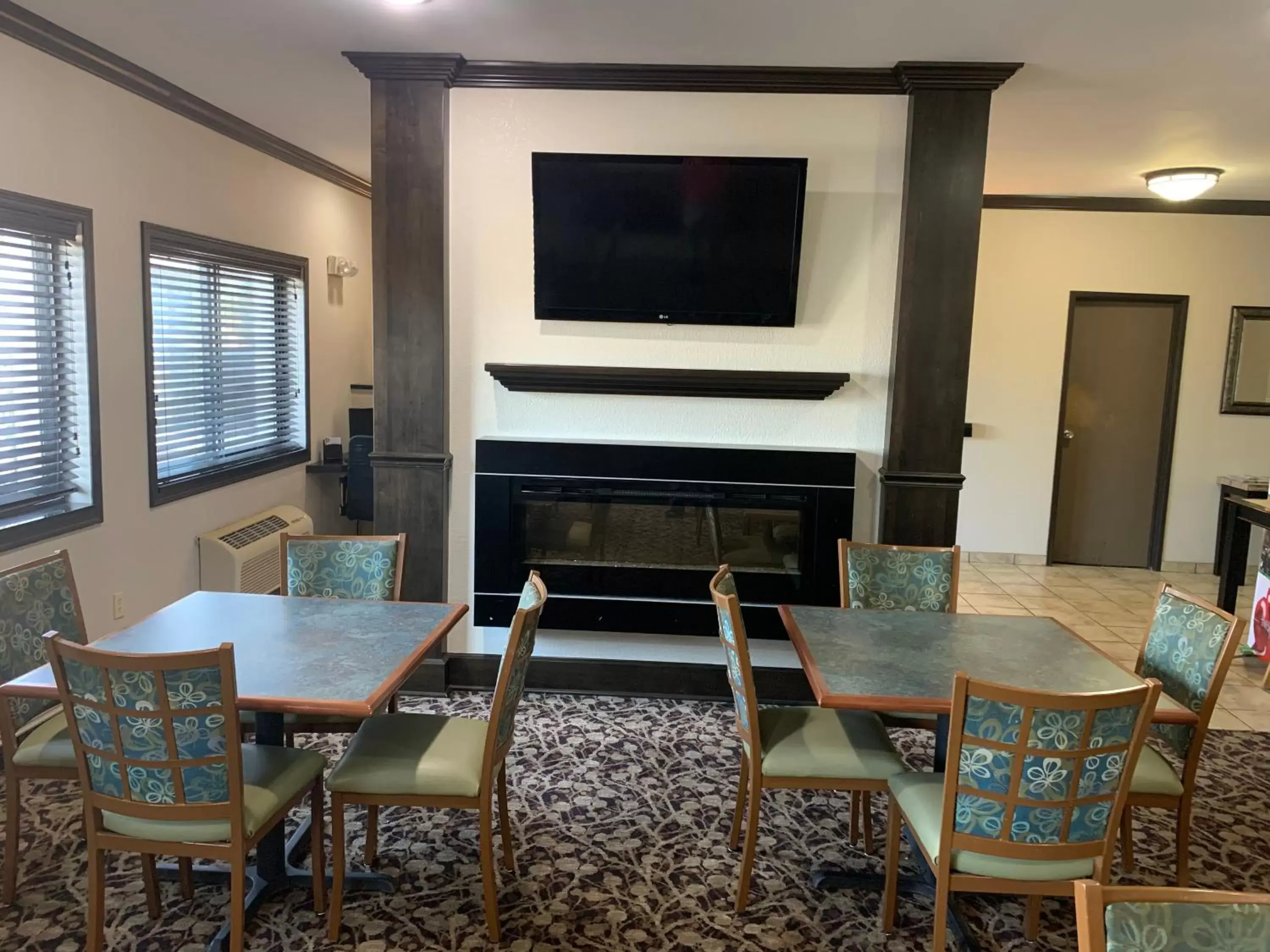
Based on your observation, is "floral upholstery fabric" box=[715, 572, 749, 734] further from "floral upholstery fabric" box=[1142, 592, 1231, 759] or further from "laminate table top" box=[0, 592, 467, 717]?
"floral upholstery fabric" box=[1142, 592, 1231, 759]

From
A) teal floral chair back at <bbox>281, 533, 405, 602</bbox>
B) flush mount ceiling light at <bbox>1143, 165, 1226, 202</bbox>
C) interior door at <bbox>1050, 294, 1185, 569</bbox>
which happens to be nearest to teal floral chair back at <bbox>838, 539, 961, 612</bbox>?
teal floral chair back at <bbox>281, 533, 405, 602</bbox>

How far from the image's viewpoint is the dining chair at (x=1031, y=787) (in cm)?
173

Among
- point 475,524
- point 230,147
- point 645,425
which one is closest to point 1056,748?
point 645,425

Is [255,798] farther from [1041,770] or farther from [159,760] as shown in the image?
[1041,770]

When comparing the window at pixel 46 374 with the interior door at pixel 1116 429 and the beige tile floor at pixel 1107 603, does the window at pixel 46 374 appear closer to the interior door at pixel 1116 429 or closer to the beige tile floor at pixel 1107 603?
the beige tile floor at pixel 1107 603

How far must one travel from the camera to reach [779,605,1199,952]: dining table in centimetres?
204

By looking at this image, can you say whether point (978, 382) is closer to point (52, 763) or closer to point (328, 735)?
point (328, 735)

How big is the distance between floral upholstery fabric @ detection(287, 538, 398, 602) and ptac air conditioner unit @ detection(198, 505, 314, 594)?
1350 mm

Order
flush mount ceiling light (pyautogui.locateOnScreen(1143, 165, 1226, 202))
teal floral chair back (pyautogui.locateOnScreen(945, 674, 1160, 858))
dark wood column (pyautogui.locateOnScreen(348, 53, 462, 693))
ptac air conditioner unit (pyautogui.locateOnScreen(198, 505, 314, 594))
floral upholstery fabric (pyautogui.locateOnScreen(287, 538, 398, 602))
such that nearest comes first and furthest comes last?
teal floral chair back (pyautogui.locateOnScreen(945, 674, 1160, 858)) < floral upholstery fabric (pyautogui.locateOnScreen(287, 538, 398, 602)) < dark wood column (pyautogui.locateOnScreen(348, 53, 462, 693)) < ptac air conditioner unit (pyautogui.locateOnScreen(198, 505, 314, 594)) < flush mount ceiling light (pyautogui.locateOnScreen(1143, 165, 1226, 202))

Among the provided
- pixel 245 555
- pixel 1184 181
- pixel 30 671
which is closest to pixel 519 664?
pixel 30 671

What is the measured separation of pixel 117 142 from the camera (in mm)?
3572

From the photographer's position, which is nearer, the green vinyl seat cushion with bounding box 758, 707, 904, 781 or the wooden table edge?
the wooden table edge

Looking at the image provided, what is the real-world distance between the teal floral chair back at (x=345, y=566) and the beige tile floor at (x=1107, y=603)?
10.1 ft

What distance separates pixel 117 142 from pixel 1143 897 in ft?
13.7
